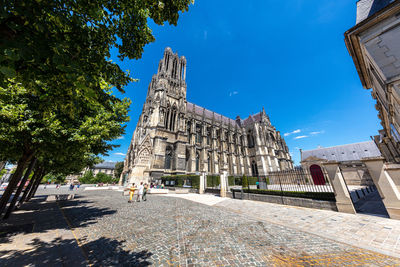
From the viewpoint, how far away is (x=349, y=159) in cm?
2558

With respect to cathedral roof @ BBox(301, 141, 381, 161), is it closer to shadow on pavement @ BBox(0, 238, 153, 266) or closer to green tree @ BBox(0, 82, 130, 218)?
shadow on pavement @ BBox(0, 238, 153, 266)

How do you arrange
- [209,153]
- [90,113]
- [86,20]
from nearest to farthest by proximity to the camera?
[86,20], [90,113], [209,153]

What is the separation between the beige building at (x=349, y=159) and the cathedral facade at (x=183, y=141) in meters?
8.47

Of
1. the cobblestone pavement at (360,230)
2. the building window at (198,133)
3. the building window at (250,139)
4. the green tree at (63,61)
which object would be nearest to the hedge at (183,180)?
the building window at (198,133)

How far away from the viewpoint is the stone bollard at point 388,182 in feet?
15.2

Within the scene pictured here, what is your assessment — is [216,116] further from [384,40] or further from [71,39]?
[71,39]

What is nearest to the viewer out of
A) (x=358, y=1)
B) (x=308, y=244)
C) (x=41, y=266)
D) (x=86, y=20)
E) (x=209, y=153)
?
(x=41, y=266)

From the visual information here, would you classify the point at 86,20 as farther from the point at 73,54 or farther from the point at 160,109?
the point at 160,109

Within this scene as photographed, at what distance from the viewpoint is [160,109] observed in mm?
24734

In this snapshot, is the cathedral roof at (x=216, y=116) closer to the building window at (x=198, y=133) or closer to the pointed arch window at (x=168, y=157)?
the building window at (x=198, y=133)

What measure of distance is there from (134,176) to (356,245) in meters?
21.6

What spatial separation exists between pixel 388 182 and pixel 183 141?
2211 cm

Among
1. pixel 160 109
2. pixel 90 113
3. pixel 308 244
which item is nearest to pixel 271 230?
pixel 308 244

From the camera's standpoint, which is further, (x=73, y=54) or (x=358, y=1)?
(x=358, y=1)
